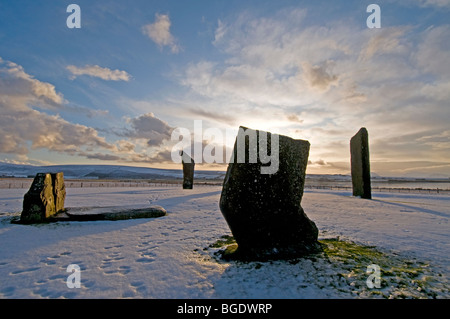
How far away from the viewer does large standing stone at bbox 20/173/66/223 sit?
22.3 feet

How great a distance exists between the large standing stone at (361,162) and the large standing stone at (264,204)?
12263mm

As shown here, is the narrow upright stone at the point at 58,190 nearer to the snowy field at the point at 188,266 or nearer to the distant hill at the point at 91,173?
the snowy field at the point at 188,266

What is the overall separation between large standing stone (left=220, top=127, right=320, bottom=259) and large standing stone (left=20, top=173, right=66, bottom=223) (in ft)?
19.5

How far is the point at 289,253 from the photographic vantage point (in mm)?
4395

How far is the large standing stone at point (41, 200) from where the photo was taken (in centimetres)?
681

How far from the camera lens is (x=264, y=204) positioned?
14.9 feet

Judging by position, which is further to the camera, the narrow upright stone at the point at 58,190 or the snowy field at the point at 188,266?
the narrow upright stone at the point at 58,190

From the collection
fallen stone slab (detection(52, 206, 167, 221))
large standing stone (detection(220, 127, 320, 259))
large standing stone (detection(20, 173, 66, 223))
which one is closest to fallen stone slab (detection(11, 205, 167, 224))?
fallen stone slab (detection(52, 206, 167, 221))

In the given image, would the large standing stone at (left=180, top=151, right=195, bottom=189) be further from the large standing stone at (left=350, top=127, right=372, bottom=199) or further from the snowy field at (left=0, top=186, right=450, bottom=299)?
the snowy field at (left=0, top=186, right=450, bottom=299)

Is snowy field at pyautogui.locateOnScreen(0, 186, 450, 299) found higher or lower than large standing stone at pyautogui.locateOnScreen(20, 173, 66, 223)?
lower

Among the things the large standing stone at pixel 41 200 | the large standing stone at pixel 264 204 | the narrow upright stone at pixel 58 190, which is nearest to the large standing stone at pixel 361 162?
the large standing stone at pixel 264 204

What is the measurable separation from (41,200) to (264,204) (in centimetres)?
678
